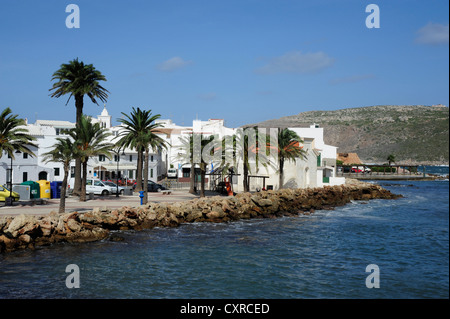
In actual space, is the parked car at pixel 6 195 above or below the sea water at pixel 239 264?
above

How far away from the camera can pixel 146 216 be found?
31578mm

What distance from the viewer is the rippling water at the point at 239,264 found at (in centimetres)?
1711

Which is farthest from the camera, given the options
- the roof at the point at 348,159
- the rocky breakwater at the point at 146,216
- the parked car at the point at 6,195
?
the roof at the point at 348,159

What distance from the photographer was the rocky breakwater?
24.2 m

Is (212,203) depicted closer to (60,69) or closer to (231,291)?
(231,291)

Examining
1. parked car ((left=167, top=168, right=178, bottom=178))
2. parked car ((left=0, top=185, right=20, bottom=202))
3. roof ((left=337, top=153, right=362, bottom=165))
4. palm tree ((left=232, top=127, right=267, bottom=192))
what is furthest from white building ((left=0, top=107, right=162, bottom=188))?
roof ((left=337, top=153, right=362, bottom=165))

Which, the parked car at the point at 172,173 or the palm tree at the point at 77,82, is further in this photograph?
the parked car at the point at 172,173

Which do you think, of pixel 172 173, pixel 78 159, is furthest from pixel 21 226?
pixel 172 173

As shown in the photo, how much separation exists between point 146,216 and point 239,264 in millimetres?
12017

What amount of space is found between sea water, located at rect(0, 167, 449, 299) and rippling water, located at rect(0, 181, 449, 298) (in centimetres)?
4

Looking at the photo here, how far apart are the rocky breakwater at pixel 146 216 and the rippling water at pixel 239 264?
45.2 inches

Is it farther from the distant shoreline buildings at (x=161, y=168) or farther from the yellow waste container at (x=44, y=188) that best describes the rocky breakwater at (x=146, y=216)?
the yellow waste container at (x=44, y=188)

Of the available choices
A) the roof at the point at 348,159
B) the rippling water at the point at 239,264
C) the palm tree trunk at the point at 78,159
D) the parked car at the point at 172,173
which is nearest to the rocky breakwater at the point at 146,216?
the rippling water at the point at 239,264
